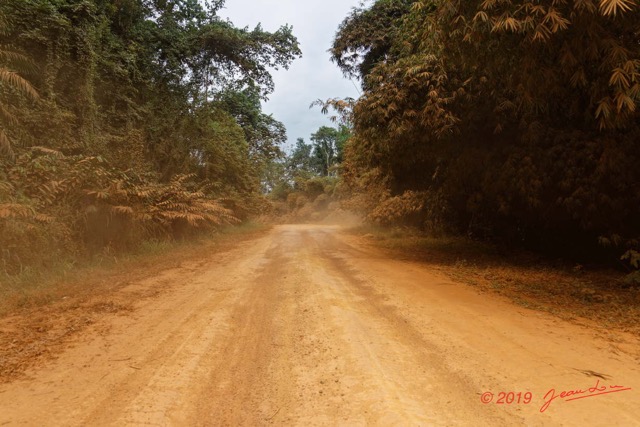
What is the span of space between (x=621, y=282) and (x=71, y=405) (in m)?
8.02

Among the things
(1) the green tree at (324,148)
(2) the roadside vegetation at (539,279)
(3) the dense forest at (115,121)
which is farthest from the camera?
(1) the green tree at (324,148)

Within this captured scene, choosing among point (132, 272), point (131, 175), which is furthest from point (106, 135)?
point (132, 272)

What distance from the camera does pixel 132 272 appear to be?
754cm

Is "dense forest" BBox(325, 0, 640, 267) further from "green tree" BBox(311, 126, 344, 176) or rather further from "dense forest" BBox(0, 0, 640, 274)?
"green tree" BBox(311, 126, 344, 176)

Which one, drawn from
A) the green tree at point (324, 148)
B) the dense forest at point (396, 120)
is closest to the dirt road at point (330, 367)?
the dense forest at point (396, 120)

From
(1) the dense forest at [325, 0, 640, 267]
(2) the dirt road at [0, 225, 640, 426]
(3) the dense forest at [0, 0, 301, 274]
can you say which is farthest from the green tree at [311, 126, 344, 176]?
(2) the dirt road at [0, 225, 640, 426]

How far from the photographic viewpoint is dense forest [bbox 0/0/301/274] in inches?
301

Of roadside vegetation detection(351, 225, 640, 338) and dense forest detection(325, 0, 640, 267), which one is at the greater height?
dense forest detection(325, 0, 640, 267)
